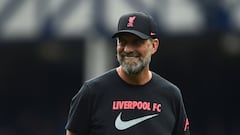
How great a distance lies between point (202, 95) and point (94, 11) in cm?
795

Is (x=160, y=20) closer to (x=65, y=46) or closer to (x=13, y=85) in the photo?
(x=65, y=46)

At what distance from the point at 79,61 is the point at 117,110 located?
16.5 metres

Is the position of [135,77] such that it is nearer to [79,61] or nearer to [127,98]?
[127,98]

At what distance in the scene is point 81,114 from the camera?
4.15m

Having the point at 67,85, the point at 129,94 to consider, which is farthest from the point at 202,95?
the point at 129,94

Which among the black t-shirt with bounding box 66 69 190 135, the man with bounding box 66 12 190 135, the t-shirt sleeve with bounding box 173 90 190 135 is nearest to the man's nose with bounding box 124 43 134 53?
the man with bounding box 66 12 190 135

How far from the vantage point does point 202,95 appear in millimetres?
19906

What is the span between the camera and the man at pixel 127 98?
4137mm

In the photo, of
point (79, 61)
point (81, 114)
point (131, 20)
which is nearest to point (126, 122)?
point (81, 114)

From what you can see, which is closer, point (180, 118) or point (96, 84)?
point (96, 84)

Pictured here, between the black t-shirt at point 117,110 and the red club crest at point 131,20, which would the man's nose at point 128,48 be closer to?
the red club crest at point 131,20

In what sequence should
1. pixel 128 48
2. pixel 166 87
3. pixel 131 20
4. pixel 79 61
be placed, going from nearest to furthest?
1. pixel 128 48
2. pixel 131 20
3. pixel 166 87
4. pixel 79 61

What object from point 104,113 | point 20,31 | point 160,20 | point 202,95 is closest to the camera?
point 104,113

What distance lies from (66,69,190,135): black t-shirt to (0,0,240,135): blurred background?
27.0 ft
